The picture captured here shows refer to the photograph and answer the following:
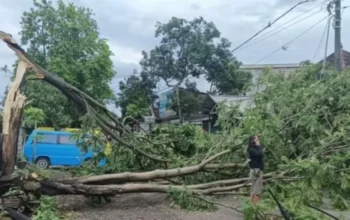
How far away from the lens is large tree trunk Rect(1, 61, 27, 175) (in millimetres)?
7391

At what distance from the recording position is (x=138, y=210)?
26.0ft

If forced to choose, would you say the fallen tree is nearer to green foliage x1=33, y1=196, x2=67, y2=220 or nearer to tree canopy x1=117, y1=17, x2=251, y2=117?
green foliage x1=33, y1=196, x2=67, y2=220

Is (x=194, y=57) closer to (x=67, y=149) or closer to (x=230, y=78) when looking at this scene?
(x=230, y=78)

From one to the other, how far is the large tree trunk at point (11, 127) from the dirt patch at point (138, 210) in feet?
3.76

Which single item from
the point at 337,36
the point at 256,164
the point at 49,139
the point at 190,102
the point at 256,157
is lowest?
the point at 256,164

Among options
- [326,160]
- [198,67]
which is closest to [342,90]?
Result: [326,160]

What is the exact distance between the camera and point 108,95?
94.4 ft

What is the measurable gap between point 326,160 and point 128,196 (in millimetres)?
3473

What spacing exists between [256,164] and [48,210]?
3.29 m

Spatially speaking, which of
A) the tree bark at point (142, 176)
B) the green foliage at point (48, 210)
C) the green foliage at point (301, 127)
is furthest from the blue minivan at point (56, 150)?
the green foliage at point (48, 210)

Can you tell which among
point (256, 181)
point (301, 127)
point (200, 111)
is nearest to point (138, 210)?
point (256, 181)

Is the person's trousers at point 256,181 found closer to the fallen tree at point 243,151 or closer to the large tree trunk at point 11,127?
the fallen tree at point 243,151

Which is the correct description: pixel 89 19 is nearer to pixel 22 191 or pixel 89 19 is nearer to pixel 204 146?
pixel 204 146

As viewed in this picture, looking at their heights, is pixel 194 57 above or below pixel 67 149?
above
